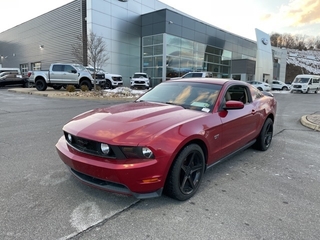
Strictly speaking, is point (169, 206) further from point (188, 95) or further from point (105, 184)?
point (188, 95)

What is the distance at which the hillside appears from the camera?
254 feet

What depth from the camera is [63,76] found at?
1864 cm

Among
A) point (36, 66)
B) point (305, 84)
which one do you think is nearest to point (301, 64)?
point (305, 84)

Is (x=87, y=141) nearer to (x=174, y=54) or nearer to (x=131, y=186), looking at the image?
(x=131, y=186)

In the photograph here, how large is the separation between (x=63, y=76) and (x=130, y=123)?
17773mm

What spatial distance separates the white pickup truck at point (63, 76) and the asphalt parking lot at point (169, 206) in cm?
1519

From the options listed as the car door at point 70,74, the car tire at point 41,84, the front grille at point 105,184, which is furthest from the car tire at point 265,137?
the car tire at point 41,84

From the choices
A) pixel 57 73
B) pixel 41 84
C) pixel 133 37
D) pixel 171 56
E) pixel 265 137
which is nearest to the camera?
pixel 265 137

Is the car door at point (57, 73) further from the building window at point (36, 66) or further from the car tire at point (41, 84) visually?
the building window at point (36, 66)

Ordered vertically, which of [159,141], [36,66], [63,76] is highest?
[36,66]

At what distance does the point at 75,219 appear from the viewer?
2.51 meters

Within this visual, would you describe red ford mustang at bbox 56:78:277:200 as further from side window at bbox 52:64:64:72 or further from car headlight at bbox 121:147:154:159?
side window at bbox 52:64:64:72

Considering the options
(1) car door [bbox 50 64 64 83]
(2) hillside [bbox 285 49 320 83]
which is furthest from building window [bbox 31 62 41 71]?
(2) hillside [bbox 285 49 320 83]

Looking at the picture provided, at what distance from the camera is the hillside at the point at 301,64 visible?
77312mm
